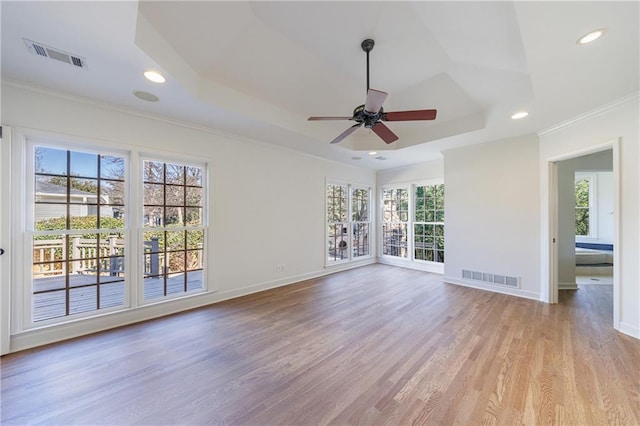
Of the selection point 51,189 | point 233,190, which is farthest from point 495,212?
point 51,189

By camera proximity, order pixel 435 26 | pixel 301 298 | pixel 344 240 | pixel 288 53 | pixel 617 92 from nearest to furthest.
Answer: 1. pixel 435 26
2. pixel 617 92
3. pixel 288 53
4. pixel 301 298
5. pixel 344 240

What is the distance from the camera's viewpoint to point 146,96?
2.85 meters

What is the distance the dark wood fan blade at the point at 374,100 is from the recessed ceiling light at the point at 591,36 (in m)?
1.45

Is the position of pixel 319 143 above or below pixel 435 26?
below

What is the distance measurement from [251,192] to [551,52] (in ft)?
13.2

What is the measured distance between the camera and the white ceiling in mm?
1820

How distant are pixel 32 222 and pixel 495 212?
6493 mm

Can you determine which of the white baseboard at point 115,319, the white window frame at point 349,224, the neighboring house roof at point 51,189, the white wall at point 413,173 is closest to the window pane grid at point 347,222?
the white window frame at point 349,224

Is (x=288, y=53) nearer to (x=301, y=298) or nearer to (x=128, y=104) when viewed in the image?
(x=128, y=104)

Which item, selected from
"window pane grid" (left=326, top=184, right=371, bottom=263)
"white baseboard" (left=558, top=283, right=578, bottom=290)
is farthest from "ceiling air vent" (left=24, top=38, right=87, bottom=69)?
"white baseboard" (left=558, top=283, right=578, bottom=290)

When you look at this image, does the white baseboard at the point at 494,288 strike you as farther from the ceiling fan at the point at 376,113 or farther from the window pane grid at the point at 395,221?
the ceiling fan at the point at 376,113

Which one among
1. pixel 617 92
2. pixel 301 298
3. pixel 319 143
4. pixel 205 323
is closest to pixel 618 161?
pixel 617 92

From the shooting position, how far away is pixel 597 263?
5.58 m

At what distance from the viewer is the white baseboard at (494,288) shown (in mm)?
4098
